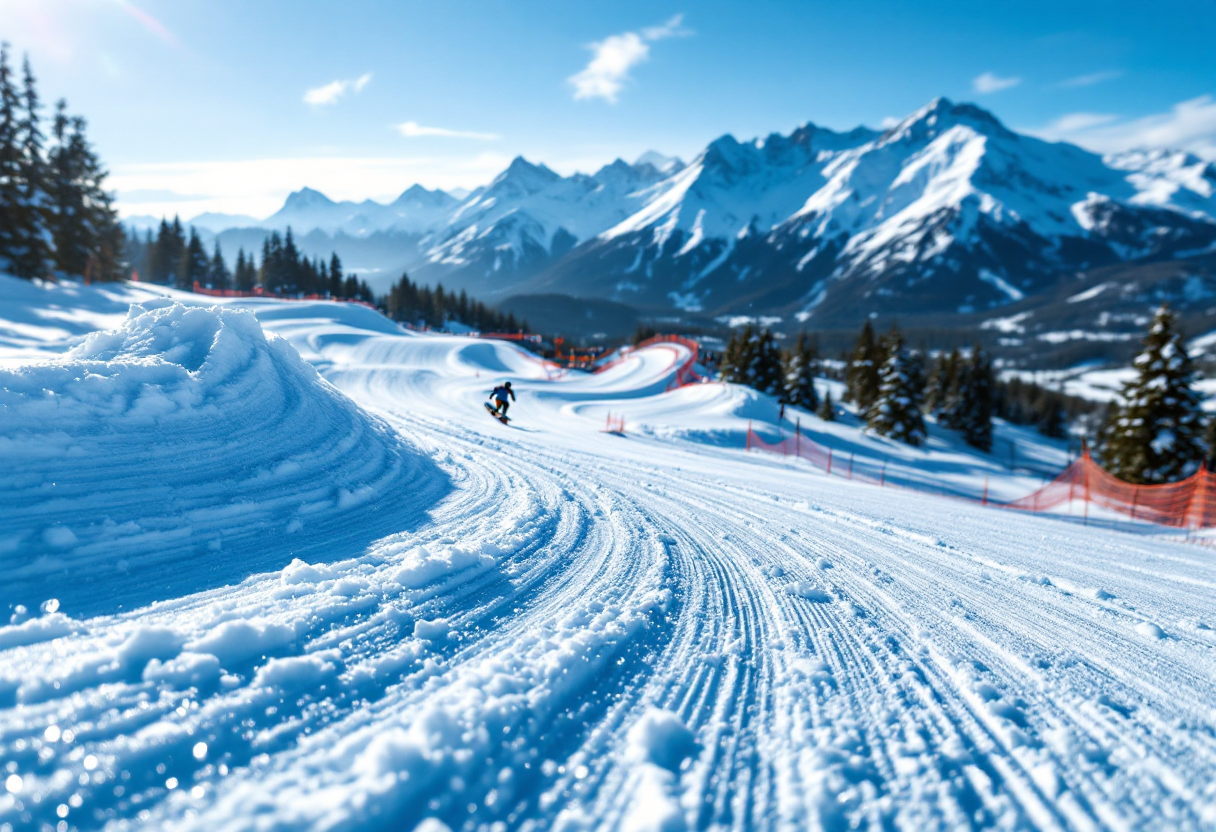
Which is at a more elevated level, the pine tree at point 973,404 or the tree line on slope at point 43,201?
the tree line on slope at point 43,201

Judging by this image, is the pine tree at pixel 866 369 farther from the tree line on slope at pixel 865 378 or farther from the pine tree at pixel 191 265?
the pine tree at pixel 191 265

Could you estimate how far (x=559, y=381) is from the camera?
106 ft

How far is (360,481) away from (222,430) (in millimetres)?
1245

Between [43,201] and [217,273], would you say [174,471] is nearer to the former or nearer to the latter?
[43,201]

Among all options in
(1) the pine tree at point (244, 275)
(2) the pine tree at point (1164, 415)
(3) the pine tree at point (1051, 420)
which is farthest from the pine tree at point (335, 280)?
(3) the pine tree at point (1051, 420)

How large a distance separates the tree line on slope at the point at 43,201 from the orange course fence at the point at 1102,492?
40998 mm

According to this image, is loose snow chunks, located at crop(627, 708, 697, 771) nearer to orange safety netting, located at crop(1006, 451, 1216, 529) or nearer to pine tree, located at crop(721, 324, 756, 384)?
orange safety netting, located at crop(1006, 451, 1216, 529)

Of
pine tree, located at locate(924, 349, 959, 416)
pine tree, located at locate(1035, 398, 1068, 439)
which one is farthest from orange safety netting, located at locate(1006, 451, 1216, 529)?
pine tree, located at locate(1035, 398, 1068, 439)

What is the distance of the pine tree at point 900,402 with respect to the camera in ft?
127

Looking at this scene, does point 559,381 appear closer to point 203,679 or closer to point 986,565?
point 986,565

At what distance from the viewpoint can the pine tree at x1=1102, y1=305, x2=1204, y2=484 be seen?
2394cm

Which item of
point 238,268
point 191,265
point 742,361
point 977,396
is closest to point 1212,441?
point 977,396

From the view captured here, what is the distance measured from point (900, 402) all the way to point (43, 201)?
5537 centimetres

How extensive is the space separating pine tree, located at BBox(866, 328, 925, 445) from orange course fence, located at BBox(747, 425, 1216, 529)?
11.3m
